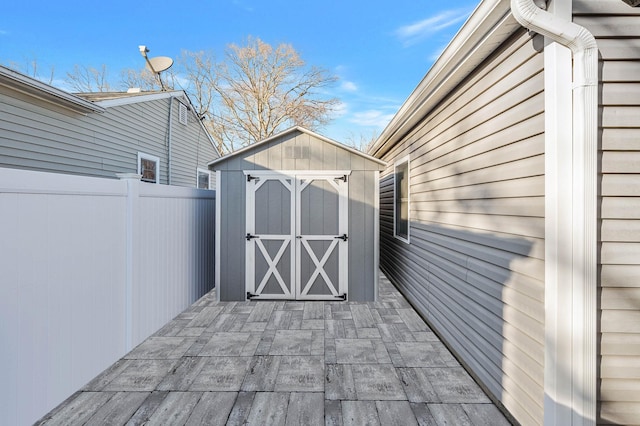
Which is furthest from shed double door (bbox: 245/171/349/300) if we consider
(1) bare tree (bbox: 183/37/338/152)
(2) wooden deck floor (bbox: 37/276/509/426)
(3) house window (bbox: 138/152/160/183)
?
(1) bare tree (bbox: 183/37/338/152)

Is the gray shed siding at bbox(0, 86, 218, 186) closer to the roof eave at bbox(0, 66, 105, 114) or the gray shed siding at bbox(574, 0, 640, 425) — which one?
the roof eave at bbox(0, 66, 105, 114)

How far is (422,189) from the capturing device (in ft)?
13.6

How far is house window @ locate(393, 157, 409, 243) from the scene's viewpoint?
509 cm

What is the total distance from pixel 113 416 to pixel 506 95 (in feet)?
11.2

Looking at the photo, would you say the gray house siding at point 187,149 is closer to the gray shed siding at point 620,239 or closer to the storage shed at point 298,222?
the storage shed at point 298,222

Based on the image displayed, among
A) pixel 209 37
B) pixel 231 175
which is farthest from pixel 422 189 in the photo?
pixel 209 37

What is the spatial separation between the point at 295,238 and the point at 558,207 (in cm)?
360

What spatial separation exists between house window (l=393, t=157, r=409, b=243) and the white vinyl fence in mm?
3323

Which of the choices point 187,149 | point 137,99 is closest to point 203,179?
point 187,149

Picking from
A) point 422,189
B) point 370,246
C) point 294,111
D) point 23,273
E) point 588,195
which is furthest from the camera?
point 294,111

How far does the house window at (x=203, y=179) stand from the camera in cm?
1057

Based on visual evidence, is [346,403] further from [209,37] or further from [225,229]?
[209,37]

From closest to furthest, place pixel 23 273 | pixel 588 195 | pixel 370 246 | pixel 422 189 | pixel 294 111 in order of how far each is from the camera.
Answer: pixel 588 195 < pixel 23 273 < pixel 422 189 < pixel 370 246 < pixel 294 111

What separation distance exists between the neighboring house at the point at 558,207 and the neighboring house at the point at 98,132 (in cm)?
574
